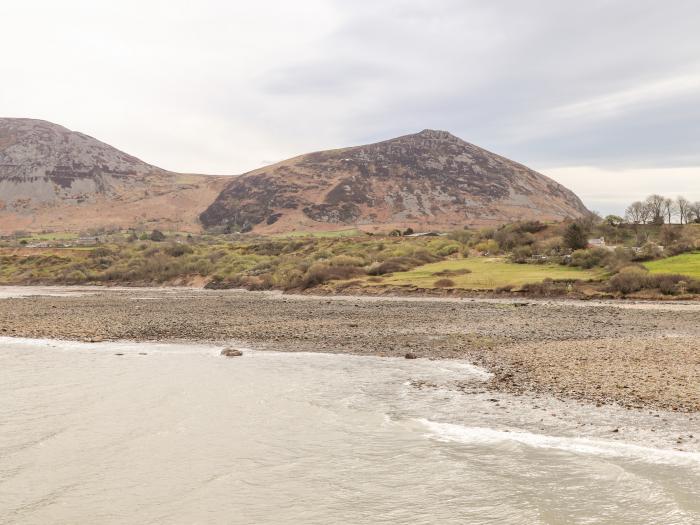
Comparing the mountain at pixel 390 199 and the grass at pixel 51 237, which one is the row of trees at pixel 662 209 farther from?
the grass at pixel 51 237

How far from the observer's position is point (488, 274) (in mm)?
45781

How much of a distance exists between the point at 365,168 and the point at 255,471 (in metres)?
187

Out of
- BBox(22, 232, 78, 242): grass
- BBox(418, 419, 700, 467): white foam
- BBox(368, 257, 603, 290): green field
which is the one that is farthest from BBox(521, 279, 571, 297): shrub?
BBox(22, 232, 78, 242): grass

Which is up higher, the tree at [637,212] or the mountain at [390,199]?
the mountain at [390,199]

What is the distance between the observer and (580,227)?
54.8 m

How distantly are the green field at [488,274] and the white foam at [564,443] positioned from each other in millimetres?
30920

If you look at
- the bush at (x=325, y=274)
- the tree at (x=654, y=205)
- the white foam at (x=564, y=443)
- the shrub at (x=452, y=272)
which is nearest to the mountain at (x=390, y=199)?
the tree at (x=654, y=205)

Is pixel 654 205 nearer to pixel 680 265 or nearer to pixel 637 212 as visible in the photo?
pixel 637 212

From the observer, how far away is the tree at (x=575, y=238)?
176ft

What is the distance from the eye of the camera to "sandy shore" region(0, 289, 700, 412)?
46.3 ft

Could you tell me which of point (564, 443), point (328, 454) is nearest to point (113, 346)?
point (328, 454)

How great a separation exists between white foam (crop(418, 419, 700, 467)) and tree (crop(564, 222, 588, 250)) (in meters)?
46.6

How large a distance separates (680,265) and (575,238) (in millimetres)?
12668

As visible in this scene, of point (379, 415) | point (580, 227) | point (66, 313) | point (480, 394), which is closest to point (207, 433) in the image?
point (379, 415)
